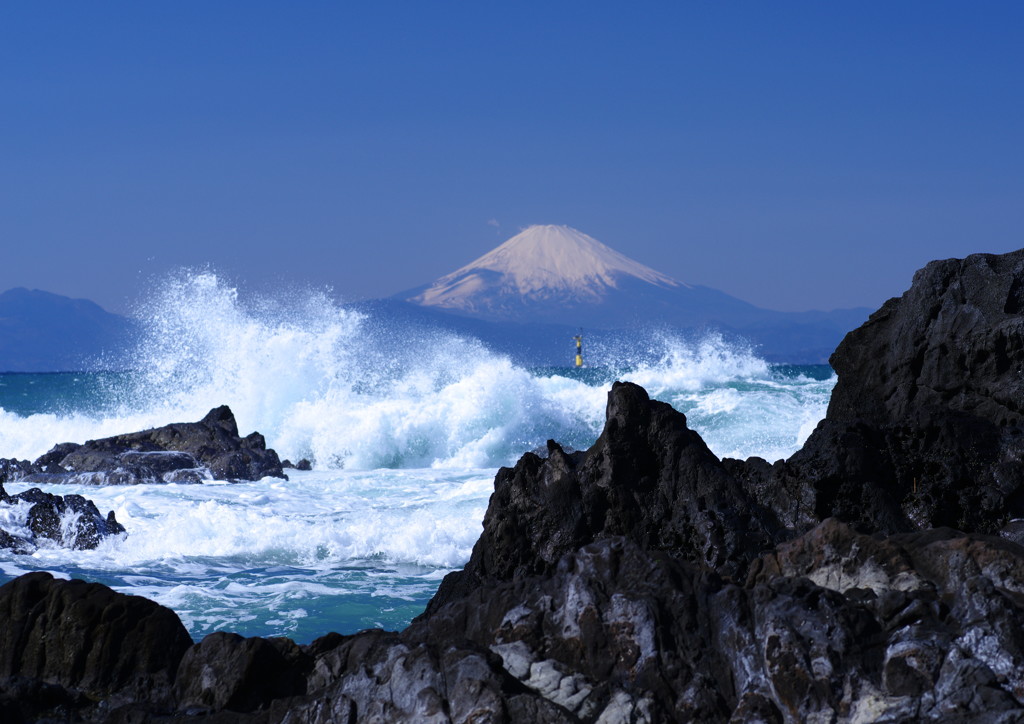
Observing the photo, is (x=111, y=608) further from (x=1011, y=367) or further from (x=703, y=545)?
(x=1011, y=367)

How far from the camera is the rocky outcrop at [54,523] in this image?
33.6 feet

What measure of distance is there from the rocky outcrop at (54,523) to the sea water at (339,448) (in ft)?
0.26

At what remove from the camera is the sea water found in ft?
29.1

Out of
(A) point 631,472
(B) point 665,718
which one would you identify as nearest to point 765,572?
(B) point 665,718

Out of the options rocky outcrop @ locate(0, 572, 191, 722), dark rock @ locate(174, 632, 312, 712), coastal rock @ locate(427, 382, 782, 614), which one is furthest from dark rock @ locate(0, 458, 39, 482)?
dark rock @ locate(174, 632, 312, 712)

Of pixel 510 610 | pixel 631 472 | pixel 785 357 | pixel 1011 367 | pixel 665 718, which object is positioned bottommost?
pixel 665 718

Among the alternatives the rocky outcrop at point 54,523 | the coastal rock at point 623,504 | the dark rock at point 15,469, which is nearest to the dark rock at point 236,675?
the coastal rock at point 623,504

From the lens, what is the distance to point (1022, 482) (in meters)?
5.93

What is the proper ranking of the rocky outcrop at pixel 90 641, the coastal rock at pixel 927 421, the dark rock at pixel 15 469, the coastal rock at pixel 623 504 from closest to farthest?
the rocky outcrop at pixel 90 641 → the coastal rock at pixel 623 504 → the coastal rock at pixel 927 421 → the dark rock at pixel 15 469

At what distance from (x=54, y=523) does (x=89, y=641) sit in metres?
6.62

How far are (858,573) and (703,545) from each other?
1.84 m

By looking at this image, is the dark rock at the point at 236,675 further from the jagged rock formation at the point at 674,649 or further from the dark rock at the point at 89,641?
the dark rock at the point at 89,641

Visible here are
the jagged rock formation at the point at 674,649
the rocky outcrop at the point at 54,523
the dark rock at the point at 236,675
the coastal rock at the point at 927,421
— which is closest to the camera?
the jagged rock formation at the point at 674,649

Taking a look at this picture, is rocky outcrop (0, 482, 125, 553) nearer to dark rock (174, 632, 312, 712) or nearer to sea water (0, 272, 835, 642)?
sea water (0, 272, 835, 642)
